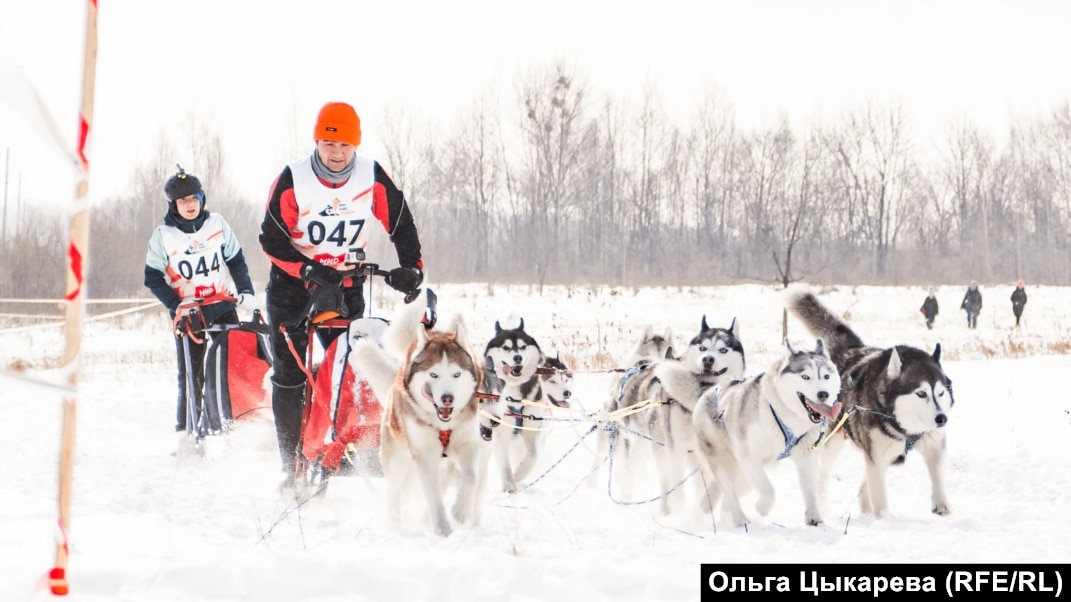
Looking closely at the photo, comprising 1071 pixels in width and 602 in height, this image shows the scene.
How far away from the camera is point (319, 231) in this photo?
3.83 metres

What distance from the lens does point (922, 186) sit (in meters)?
36.5

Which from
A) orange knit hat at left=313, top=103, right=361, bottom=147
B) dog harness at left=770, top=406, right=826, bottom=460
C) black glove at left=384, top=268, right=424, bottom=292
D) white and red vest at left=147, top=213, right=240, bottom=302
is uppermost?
orange knit hat at left=313, top=103, right=361, bottom=147

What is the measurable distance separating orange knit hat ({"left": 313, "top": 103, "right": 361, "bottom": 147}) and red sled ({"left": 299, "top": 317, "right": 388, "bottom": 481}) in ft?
2.78

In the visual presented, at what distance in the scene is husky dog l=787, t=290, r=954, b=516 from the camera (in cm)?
364

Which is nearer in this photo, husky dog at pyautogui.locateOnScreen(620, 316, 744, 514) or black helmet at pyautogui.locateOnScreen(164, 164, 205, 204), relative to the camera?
husky dog at pyautogui.locateOnScreen(620, 316, 744, 514)

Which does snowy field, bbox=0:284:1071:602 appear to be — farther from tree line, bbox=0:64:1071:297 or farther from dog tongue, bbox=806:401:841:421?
tree line, bbox=0:64:1071:297

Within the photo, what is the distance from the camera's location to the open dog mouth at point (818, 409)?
335cm

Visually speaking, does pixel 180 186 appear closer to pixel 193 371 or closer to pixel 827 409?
pixel 193 371

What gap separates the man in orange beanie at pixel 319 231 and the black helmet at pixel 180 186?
1529 millimetres

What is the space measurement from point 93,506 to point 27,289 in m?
9.14

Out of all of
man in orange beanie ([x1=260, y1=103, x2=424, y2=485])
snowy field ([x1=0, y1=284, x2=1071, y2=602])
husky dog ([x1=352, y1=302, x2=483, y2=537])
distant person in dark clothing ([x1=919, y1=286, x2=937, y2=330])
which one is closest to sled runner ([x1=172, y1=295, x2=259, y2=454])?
snowy field ([x1=0, y1=284, x2=1071, y2=602])

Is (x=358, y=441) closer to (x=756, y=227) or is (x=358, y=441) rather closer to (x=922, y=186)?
(x=756, y=227)

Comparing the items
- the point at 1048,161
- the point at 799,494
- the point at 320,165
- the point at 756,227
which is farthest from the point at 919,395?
the point at 1048,161

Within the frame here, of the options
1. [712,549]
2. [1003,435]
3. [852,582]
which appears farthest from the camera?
[1003,435]
